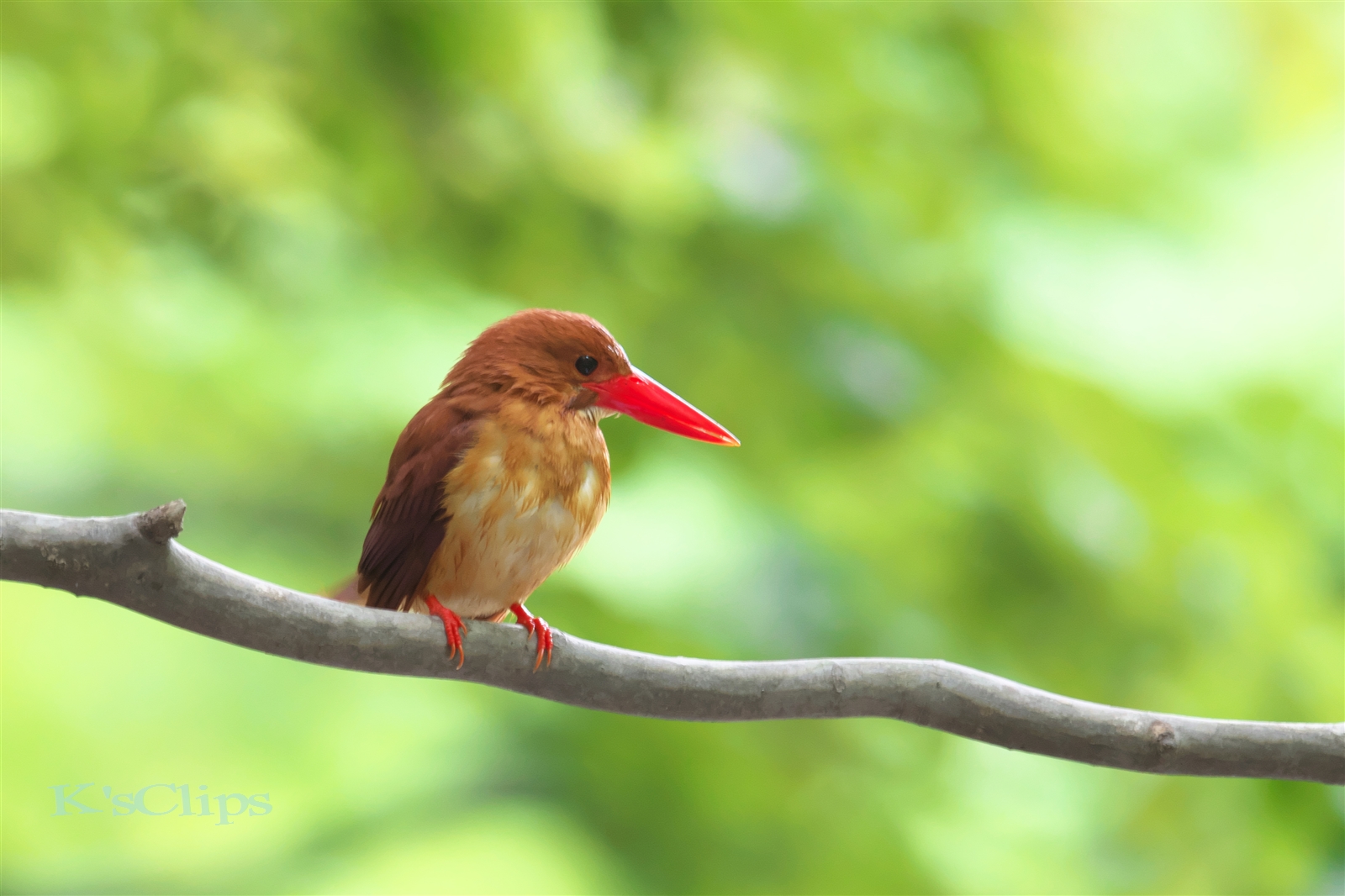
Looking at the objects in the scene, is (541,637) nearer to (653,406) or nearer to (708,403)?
(653,406)

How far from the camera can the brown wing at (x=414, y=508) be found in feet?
2.38

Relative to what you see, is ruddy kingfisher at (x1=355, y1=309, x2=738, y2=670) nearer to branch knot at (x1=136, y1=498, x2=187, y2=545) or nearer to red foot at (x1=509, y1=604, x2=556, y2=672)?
red foot at (x1=509, y1=604, x2=556, y2=672)

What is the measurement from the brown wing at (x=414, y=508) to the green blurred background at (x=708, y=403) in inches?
24.2

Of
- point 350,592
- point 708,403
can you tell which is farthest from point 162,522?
point 708,403

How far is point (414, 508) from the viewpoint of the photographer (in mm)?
732

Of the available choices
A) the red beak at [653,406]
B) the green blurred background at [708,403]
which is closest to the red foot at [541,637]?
the red beak at [653,406]

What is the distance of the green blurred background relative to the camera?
1330 millimetres

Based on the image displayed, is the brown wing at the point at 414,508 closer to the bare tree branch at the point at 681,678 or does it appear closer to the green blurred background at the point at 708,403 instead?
the bare tree branch at the point at 681,678

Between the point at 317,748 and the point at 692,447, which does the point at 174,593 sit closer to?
the point at 317,748

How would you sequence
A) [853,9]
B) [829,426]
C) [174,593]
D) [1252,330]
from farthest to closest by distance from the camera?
[1252,330] < [853,9] < [829,426] < [174,593]

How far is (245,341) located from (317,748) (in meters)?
0.55

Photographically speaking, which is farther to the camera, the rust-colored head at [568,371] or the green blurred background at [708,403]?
the green blurred background at [708,403]

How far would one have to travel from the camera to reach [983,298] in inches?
66.2

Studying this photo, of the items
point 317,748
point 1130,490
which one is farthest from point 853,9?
point 317,748
